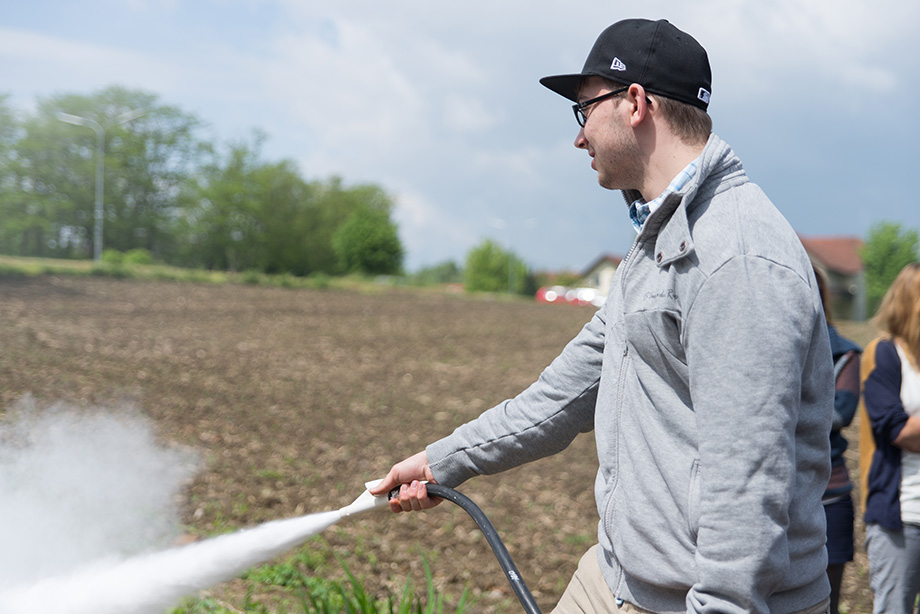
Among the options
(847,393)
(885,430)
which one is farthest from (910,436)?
(847,393)

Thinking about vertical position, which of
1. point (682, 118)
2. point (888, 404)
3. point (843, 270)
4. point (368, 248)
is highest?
point (368, 248)

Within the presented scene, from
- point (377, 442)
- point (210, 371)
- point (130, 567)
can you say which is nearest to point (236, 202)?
point (210, 371)

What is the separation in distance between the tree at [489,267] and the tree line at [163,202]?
1272 cm

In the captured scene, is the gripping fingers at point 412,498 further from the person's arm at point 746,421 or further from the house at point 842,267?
the house at point 842,267

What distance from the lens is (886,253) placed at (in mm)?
54438

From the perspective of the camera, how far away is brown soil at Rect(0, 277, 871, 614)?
518cm

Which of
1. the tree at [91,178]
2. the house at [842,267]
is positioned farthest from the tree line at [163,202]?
the house at [842,267]

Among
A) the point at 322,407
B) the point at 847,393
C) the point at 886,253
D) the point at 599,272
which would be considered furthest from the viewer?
the point at 599,272

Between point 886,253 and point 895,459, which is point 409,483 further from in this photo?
point 886,253

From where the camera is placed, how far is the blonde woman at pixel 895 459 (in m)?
3.12

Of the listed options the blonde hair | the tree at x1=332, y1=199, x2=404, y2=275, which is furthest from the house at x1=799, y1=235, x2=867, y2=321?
the blonde hair

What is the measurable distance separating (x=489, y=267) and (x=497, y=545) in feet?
228

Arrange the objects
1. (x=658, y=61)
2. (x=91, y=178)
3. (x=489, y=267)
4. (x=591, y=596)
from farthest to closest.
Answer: (x=489, y=267), (x=91, y=178), (x=591, y=596), (x=658, y=61)

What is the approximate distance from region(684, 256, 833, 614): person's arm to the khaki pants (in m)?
0.39
